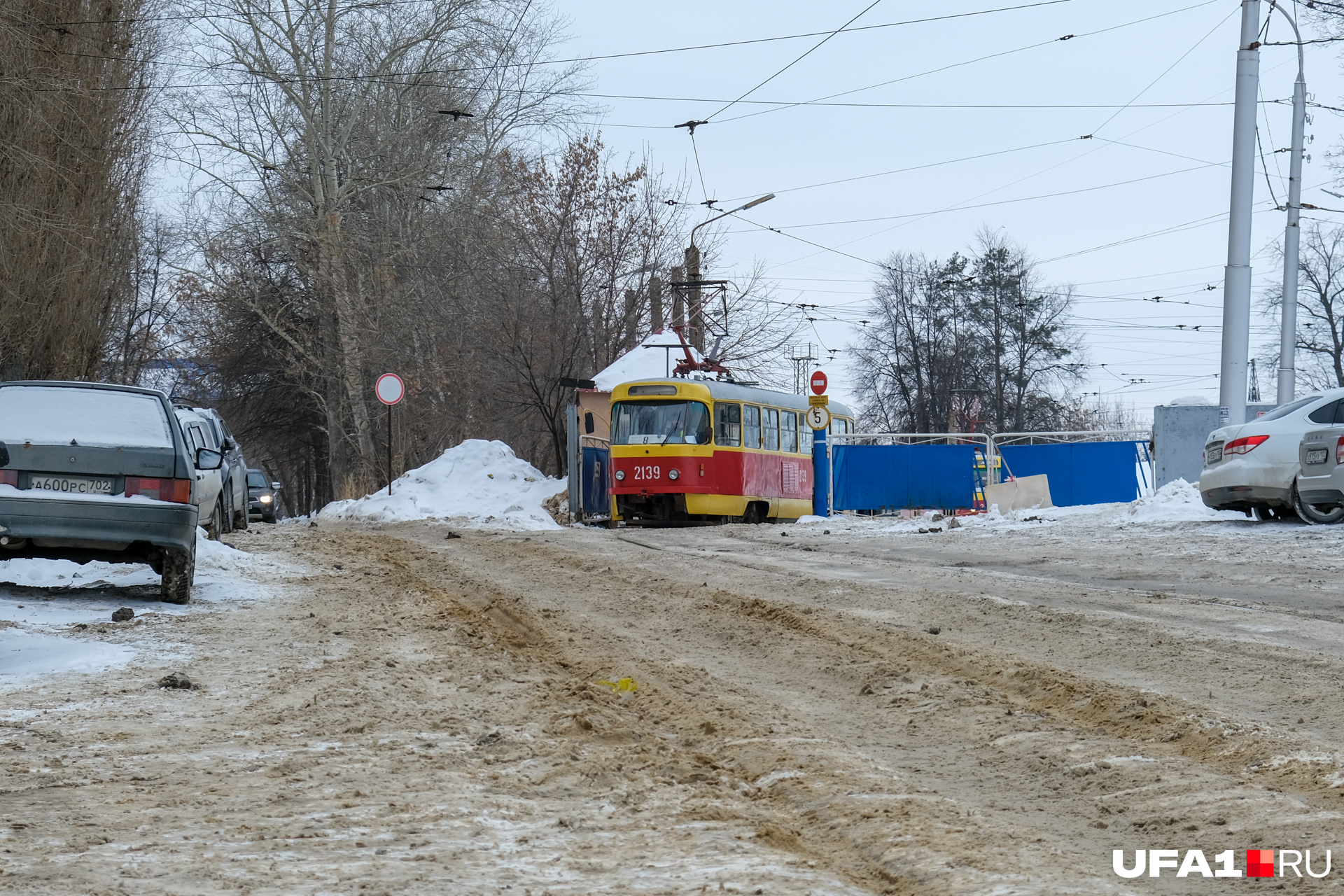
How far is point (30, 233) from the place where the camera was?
17.6 metres

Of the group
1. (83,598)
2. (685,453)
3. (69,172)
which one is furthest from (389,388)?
(83,598)

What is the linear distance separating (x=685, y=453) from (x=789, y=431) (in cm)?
455

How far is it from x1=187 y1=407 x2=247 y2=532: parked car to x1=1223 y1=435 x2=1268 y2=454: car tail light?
13.8m

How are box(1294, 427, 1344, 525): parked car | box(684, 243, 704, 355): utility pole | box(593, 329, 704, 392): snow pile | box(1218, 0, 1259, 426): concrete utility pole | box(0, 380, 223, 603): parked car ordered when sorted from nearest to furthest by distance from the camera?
box(0, 380, 223, 603): parked car, box(1294, 427, 1344, 525): parked car, box(1218, 0, 1259, 426): concrete utility pole, box(593, 329, 704, 392): snow pile, box(684, 243, 704, 355): utility pole

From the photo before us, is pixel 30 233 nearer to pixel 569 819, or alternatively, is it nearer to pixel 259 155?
pixel 569 819

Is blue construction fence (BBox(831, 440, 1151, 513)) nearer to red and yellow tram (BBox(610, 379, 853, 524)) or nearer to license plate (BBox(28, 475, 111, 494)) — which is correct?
red and yellow tram (BBox(610, 379, 853, 524))

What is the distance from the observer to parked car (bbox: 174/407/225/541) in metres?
17.1

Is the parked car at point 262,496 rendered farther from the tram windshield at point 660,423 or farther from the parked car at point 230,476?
the tram windshield at point 660,423

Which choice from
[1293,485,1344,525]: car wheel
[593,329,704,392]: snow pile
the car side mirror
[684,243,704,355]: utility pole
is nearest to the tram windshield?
[593,329,704,392]: snow pile

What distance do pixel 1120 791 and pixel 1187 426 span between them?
866 inches

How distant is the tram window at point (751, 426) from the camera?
2816 cm

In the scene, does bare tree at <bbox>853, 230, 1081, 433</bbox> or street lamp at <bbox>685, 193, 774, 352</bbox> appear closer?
street lamp at <bbox>685, 193, 774, 352</bbox>

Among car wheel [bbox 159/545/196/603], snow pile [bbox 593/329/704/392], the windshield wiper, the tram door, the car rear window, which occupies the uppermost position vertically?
snow pile [bbox 593/329/704/392]

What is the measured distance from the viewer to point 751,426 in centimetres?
2859
